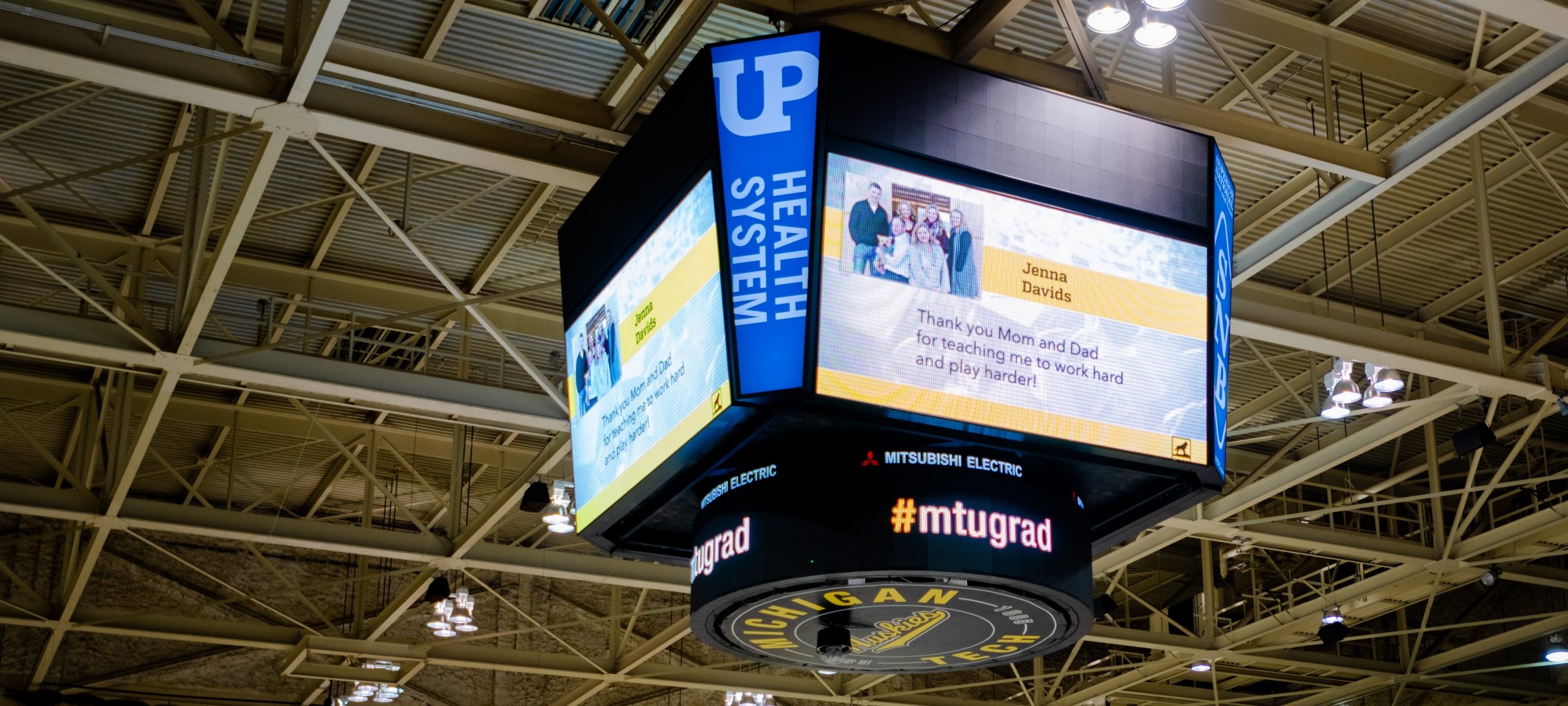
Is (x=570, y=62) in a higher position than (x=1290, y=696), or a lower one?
higher

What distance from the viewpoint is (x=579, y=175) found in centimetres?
1239

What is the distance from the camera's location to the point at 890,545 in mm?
9656

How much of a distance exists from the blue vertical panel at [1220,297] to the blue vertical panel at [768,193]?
297 cm

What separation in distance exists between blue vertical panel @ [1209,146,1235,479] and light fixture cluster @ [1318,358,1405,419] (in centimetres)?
428

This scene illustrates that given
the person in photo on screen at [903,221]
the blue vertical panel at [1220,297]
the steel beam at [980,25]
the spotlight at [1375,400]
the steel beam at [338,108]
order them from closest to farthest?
1. the person in photo on screen at [903,221]
2. the blue vertical panel at [1220,297]
3. the steel beam at [338,108]
4. the steel beam at [980,25]
5. the spotlight at [1375,400]

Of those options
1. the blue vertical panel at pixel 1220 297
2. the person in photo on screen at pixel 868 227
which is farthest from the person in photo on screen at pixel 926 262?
the blue vertical panel at pixel 1220 297

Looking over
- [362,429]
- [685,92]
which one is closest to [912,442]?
[685,92]

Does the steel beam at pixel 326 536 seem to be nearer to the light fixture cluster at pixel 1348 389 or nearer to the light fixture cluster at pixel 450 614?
the light fixture cluster at pixel 450 614

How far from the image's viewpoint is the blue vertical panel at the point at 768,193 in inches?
354

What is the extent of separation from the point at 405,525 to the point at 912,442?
20.3m

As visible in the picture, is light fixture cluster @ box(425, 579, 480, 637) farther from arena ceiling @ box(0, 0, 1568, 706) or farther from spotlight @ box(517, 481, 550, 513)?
spotlight @ box(517, 481, 550, 513)

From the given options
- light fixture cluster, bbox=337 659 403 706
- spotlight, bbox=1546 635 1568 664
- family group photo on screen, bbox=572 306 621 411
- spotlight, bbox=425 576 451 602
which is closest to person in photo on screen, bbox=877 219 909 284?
family group photo on screen, bbox=572 306 621 411

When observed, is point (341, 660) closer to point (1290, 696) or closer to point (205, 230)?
point (205, 230)

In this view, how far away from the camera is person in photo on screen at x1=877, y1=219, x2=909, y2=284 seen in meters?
9.25
